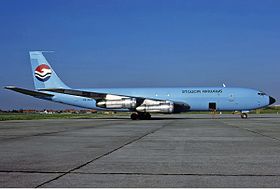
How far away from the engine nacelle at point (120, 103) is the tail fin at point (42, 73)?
21.4ft

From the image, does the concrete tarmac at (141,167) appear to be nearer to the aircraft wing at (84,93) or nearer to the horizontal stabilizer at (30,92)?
the aircraft wing at (84,93)

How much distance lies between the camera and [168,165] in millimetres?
6602

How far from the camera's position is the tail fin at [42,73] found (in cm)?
3753

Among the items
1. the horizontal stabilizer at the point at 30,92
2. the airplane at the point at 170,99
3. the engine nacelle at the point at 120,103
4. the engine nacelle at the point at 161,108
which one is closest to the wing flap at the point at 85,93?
the airplane at the point at 170,99

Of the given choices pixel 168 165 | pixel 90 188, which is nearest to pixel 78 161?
pixel 168 165

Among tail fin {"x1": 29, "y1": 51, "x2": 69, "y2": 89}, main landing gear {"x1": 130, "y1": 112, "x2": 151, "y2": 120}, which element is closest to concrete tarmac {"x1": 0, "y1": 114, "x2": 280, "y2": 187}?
main landing gear {"x1": 130, "y1": 112, "x2": 151, "y2": 120}

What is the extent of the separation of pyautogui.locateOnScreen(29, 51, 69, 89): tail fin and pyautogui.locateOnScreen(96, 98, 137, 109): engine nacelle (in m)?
6.53

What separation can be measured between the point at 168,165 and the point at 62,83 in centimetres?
3298

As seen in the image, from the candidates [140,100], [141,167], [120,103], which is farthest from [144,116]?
[141,167]

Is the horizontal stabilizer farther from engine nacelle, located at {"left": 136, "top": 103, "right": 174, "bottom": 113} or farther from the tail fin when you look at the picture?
engine nacelle, located at {"left": 136, "top": 103, "right": 174, "bottom": 113}

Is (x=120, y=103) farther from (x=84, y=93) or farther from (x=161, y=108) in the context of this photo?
(x=161, y=108)

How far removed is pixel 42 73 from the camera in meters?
37.5

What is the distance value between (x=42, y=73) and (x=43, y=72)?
0.51ft

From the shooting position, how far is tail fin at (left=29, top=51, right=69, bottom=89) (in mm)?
37531
